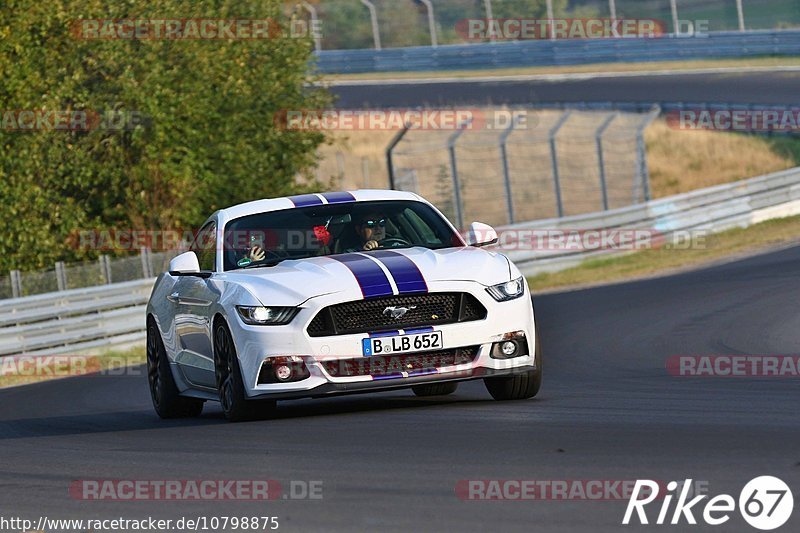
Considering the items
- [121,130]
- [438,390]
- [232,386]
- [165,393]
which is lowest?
[438,390]

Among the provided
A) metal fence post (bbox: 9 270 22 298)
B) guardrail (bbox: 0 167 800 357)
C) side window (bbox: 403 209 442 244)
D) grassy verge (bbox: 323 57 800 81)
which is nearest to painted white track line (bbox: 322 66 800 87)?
grassy verge (bbox: 323 57 800 81)

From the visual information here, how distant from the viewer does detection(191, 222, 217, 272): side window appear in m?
10.9

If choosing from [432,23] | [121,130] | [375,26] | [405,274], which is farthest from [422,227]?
[375,26]

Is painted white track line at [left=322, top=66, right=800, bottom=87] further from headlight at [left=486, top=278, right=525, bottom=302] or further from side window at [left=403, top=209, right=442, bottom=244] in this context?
headlight at [left=486, top=278, right=525, bottom=302]

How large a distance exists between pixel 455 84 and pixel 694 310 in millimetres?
30272

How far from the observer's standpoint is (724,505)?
585 centimetres

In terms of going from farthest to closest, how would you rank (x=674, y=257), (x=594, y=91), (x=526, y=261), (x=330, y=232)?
(x=594, y=91)
(x=674, y=257)
(x=526, y=261)
(x=330, y=232)

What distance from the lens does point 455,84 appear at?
47.0 metres

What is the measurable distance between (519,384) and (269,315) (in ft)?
5.68

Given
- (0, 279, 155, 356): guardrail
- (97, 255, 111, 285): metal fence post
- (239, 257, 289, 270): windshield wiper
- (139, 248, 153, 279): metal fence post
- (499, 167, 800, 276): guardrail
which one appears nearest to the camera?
(239, 257, 289, 270): windshield wiper

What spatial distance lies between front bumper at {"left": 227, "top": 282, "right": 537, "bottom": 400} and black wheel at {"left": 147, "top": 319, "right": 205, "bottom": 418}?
7.01 feet

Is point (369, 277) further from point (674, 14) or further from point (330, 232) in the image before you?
point (674, 14)

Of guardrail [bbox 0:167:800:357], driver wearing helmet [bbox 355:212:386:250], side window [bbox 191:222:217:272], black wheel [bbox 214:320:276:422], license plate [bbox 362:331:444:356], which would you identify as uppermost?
driver wearing helmet [bbox 355:212:386:250]

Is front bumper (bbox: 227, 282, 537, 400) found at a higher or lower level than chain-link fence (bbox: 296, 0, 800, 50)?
higher
